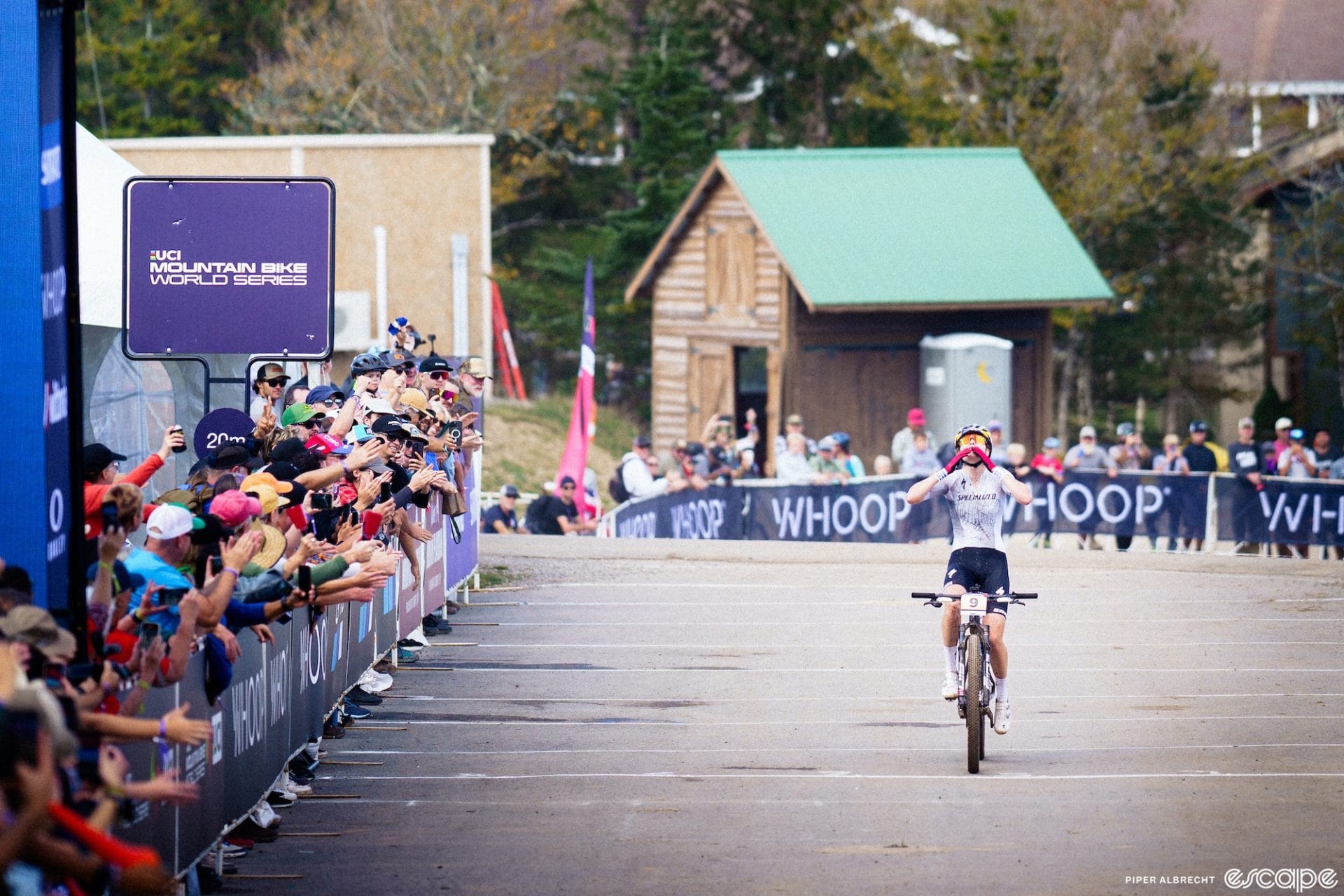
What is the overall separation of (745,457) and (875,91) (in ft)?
83.2

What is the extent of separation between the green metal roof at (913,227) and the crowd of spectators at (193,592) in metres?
17.5

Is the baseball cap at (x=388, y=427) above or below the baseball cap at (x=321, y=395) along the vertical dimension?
below

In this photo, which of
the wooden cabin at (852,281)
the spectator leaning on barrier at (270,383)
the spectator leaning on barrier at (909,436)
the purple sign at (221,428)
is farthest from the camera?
the wooden cabin at (852,281)

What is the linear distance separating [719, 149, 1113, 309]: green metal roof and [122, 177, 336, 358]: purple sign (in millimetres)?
19475

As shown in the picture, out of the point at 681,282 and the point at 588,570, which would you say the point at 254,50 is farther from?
the point at 588,570

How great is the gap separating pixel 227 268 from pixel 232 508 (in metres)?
3.93

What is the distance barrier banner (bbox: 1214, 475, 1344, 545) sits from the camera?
75.8ft

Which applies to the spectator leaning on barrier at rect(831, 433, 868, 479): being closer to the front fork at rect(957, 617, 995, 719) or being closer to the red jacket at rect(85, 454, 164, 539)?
the front fork at rect(957, 617, 995, 719)

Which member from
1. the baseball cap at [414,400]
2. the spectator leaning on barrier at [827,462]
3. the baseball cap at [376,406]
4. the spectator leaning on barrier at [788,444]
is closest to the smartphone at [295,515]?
the baseball cap at [376,406]

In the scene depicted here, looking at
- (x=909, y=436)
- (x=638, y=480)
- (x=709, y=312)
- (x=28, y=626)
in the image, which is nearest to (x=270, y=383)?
(x=28, y=626)

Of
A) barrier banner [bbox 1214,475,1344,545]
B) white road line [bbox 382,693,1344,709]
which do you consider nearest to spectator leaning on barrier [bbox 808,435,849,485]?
barrier banner [bbox 1214,475,1344,545]

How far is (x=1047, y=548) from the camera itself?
23.2 metres

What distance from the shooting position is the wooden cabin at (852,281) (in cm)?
3291

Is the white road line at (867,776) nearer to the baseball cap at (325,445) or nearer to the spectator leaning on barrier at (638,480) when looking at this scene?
the baseball cap at (325,445)
